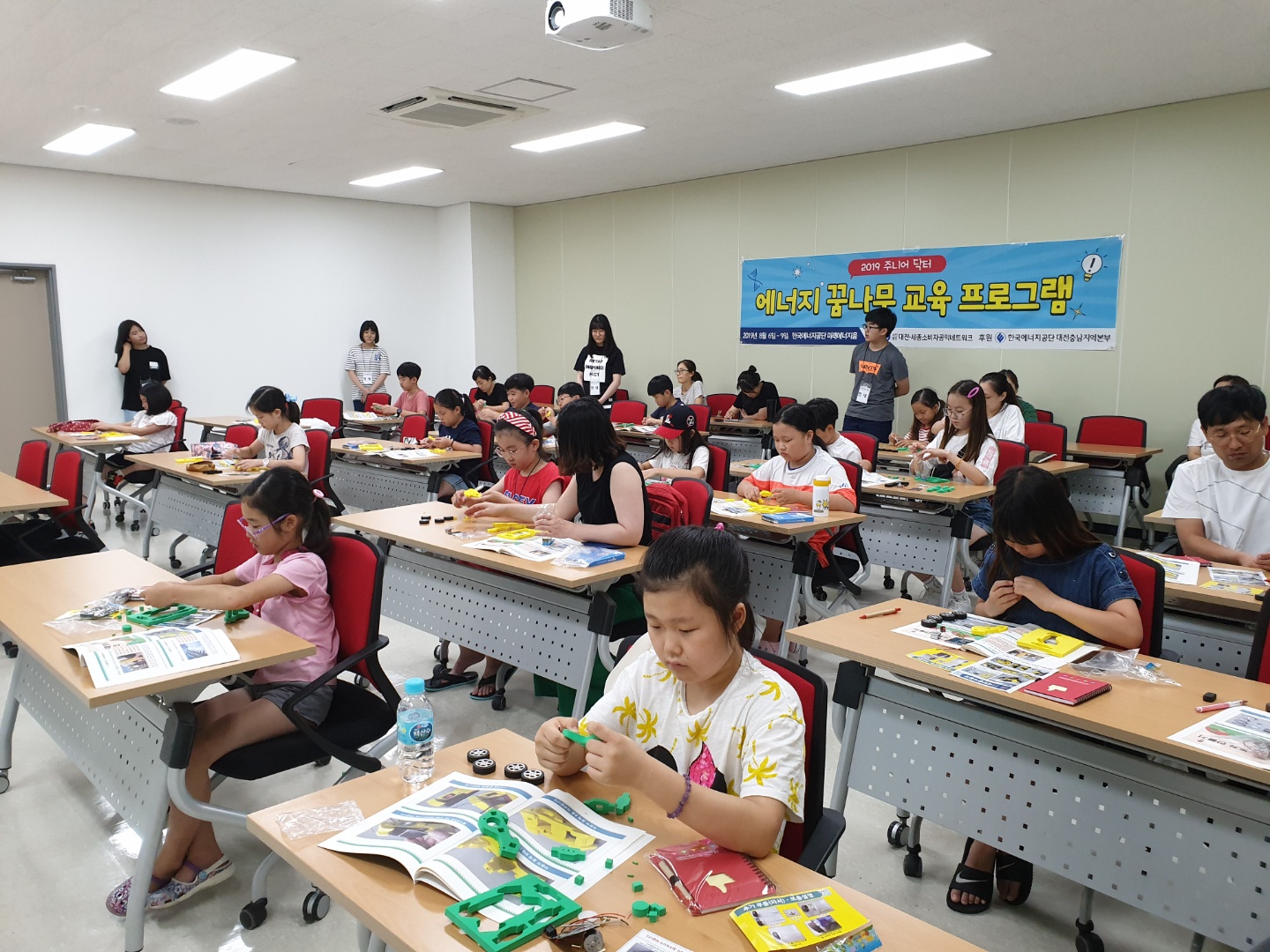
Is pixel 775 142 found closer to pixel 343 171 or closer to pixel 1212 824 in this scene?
pixel 343 171

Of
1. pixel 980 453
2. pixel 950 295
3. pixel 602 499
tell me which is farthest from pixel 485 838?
pixel 950 295

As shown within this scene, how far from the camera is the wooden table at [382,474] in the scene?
5922 millimetres

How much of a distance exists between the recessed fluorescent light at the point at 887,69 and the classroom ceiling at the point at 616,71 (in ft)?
0.39

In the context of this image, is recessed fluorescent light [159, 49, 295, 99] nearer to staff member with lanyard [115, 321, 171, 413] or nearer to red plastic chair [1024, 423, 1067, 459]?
staff member with lanyard [115, 321, 171, 413]

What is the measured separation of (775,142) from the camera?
7520mm

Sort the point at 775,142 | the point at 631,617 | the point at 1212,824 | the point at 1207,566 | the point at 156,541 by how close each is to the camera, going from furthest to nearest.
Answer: the point at 775,142
the point at 156,541
the point at 631,617
the point at 1207,566
the point at 1212,824

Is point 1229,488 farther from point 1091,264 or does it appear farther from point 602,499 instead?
point 1091,264

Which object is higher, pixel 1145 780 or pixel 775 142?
pixel 775 142

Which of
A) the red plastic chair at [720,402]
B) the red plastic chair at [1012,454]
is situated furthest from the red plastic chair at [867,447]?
the red plastic chair at [720,402]

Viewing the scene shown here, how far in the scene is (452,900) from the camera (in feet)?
4.07

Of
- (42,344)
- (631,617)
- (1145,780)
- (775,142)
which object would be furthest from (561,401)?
(1145,780)

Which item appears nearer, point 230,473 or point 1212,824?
point 1212,824

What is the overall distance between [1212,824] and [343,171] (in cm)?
916

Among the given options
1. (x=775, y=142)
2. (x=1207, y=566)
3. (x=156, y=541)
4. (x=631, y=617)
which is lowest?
(x=156, y=541)
